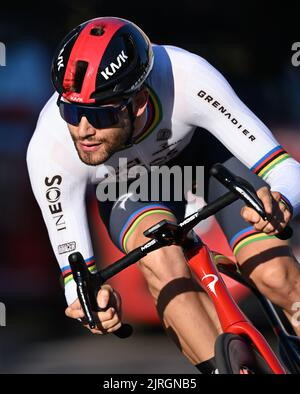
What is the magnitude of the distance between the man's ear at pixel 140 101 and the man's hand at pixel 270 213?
2.99 feet

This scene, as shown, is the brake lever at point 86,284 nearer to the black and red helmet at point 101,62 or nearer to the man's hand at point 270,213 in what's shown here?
the man's hand at point 270,213

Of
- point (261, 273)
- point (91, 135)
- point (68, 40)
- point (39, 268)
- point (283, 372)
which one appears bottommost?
point (283, 372)

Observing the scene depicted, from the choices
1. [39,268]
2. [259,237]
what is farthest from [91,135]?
[39,268]

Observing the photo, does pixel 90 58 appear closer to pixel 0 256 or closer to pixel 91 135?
pixel 91 135

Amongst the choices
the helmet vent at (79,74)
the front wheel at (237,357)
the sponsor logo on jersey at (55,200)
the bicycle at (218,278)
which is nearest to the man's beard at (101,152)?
the helmet vent at (79,74)

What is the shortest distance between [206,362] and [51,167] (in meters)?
1.20

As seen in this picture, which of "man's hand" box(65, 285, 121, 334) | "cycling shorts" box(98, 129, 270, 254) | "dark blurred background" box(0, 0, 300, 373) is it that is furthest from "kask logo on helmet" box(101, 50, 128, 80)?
"dark blurred background" box(0, 0, 300, 373)

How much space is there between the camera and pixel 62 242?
16.5ft

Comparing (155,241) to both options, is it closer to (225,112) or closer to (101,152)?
(101,152)

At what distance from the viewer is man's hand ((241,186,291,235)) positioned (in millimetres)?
4051

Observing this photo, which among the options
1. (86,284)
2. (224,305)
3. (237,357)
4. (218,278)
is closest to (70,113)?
(86,284)

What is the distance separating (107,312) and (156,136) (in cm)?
113

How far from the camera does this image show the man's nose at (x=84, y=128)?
181 inches

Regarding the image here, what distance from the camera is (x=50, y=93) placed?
795cm
